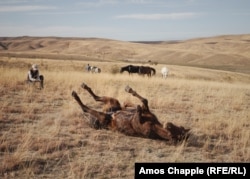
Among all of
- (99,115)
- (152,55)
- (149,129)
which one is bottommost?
(149,129)

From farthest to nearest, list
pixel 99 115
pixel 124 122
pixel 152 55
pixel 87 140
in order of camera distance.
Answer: pixel 152 55
pixel 99 115
pixel 124 122
pixel 87 140

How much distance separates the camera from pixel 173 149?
6.24 meters

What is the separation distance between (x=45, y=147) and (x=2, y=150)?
69cm

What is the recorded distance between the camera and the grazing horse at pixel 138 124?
250 inches

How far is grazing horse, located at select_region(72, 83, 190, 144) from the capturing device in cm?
635

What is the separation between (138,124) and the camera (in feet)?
21.1

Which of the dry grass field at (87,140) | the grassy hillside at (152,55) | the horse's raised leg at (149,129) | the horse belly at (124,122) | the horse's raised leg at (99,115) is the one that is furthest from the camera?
the grassy hillside at (152,55)

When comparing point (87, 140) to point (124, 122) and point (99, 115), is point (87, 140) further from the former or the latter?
point (124, 122)

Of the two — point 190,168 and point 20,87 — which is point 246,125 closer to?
point 190,168

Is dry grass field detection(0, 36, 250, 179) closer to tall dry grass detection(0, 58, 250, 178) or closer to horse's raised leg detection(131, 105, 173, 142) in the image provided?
tall dry grass detection(0, 58, 250, 178)

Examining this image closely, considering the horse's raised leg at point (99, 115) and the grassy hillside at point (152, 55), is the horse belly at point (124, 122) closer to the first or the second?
the horse's raised leg at point (99, 115)

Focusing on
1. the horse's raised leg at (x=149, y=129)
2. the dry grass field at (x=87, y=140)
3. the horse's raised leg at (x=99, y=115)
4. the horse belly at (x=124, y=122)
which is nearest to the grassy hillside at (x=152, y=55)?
the dry grass field at (x=87, y=140)

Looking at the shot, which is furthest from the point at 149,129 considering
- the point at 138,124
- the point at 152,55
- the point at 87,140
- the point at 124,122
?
the point at 152,55

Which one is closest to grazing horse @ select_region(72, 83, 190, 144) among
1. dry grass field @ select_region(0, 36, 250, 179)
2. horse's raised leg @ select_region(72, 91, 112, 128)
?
horse's raised leg @ select_region(72, 91, 112, 128)
